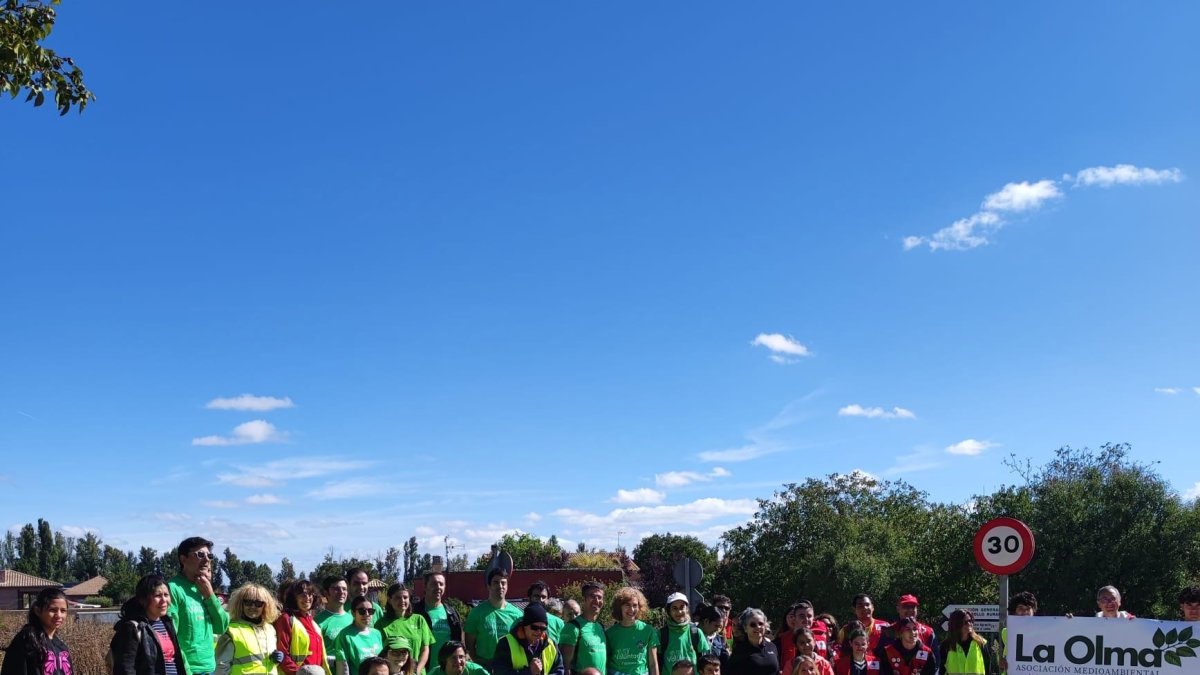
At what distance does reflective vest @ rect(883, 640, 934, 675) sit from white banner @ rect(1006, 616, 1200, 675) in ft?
2.47

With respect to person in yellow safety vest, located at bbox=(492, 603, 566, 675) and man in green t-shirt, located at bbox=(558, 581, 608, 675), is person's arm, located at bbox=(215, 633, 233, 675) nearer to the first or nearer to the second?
person in yellow safety vest, located at bbox=(492, 603, 566, 675)

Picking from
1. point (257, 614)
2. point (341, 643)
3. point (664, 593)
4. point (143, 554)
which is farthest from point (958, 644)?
point (143, 554)

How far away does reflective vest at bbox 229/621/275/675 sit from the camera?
7.65 meters

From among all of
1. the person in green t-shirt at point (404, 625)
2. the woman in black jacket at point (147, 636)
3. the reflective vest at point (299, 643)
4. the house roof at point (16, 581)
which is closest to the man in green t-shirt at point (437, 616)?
the person in green t-shirt at point (404, 625)

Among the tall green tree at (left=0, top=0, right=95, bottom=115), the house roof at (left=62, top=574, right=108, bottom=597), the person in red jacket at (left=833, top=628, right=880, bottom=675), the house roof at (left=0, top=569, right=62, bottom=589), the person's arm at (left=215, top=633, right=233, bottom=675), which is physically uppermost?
the tall green tree at (left=0, top=0, right=95, bottom=115)

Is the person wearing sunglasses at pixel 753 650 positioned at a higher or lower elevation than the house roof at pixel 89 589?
higher

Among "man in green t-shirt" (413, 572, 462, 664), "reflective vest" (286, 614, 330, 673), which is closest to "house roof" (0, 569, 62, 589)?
"man in green t-shirt" (413, 572, 462, 664)

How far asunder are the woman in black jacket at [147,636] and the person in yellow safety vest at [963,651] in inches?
268

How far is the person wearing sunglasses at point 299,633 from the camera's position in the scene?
8.16 meters

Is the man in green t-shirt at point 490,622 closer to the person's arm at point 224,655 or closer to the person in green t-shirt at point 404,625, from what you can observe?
the person in green t-shirt at point 404,625

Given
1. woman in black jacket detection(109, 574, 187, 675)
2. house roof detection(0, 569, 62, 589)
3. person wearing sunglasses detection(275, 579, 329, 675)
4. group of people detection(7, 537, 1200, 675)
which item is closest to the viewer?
woman in black jacket detection(109, 574, 187, 675)

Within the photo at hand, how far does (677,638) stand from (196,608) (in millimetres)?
4250

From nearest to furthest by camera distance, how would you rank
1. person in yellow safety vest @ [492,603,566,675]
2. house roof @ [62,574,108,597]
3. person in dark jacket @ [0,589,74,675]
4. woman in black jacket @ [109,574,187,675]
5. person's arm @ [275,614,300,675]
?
woman in black jacket @ [109,574,187,675]
person in dark jacket @ [0,589,74,675]
person's arm @ [275,614,300,675]
person in yellow safety vest @ [492,603,566,675]
house roof @ [62,574,108,597]

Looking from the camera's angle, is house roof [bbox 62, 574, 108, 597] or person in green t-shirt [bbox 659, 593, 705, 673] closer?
person in green t-shirt [bbox 659, 593, 705, 673]
